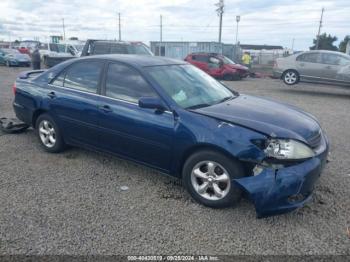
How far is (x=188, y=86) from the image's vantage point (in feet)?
13.0

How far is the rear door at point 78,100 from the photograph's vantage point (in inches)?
165

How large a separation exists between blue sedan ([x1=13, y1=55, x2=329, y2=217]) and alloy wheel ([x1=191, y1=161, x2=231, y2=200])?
1 centimetres

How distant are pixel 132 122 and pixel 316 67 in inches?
424

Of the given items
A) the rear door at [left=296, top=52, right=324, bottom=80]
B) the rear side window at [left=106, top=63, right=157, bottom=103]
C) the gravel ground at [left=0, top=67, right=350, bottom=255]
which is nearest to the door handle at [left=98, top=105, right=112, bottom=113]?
the rear side window at [left=106, top=63, right=157, bottom=103]

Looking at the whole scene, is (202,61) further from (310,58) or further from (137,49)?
(310,58)

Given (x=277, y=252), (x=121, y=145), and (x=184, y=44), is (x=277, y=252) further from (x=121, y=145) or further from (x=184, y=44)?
(x=184, y=44)

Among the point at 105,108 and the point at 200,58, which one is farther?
the point at 200,58

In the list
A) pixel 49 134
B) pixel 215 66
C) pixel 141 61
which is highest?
pixel 141 61

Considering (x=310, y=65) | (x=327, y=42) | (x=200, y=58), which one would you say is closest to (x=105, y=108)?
(x=310, y=65)

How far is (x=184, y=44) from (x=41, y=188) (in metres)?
25.6

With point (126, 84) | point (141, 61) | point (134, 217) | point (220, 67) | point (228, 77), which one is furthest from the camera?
point (228, 77)

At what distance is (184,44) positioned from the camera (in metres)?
27.9

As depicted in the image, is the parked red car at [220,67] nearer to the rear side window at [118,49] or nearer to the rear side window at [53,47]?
the rear side window at [118,49]

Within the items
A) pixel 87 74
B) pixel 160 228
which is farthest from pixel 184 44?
pixel 160 228
